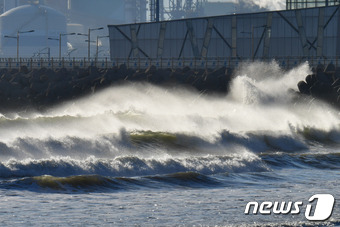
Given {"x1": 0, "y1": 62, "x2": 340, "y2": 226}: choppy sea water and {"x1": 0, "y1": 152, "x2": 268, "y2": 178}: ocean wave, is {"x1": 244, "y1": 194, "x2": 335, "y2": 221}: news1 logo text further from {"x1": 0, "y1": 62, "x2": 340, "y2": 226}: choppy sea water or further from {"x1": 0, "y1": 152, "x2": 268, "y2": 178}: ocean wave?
{"x1": 0, "y1": 152, "x2": 268, "y2": 178}: ocean wave

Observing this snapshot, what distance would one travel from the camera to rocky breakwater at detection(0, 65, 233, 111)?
182 ft

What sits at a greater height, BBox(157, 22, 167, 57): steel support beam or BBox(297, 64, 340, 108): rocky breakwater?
BBox(157, 22, 167, 57): steel support beam

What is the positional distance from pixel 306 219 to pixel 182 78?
4463 cm

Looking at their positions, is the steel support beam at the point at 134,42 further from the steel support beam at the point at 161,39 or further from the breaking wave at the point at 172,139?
the breaking wave at the point at 172,139

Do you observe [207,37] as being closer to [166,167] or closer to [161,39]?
[161,39]

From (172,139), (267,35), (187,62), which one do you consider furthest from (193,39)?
(172,139)

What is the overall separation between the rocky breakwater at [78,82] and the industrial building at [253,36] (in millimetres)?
10714

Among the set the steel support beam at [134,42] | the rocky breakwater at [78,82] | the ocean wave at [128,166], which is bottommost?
the rocky breakwater at [78,82]

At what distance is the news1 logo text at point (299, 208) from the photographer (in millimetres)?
15852

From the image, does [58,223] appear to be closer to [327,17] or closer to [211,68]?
[211,68]

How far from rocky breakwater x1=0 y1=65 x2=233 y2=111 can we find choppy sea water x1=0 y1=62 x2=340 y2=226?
45.9ft

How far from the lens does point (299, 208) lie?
1688 cm

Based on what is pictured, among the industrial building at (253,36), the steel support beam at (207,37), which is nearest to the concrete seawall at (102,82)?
the industrial building at (253,36)

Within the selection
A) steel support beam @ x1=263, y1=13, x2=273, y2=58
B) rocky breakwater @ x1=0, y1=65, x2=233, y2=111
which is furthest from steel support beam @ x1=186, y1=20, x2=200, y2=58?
rocky breakwater @ x1=0, y1=65, x2=233, y2=111
